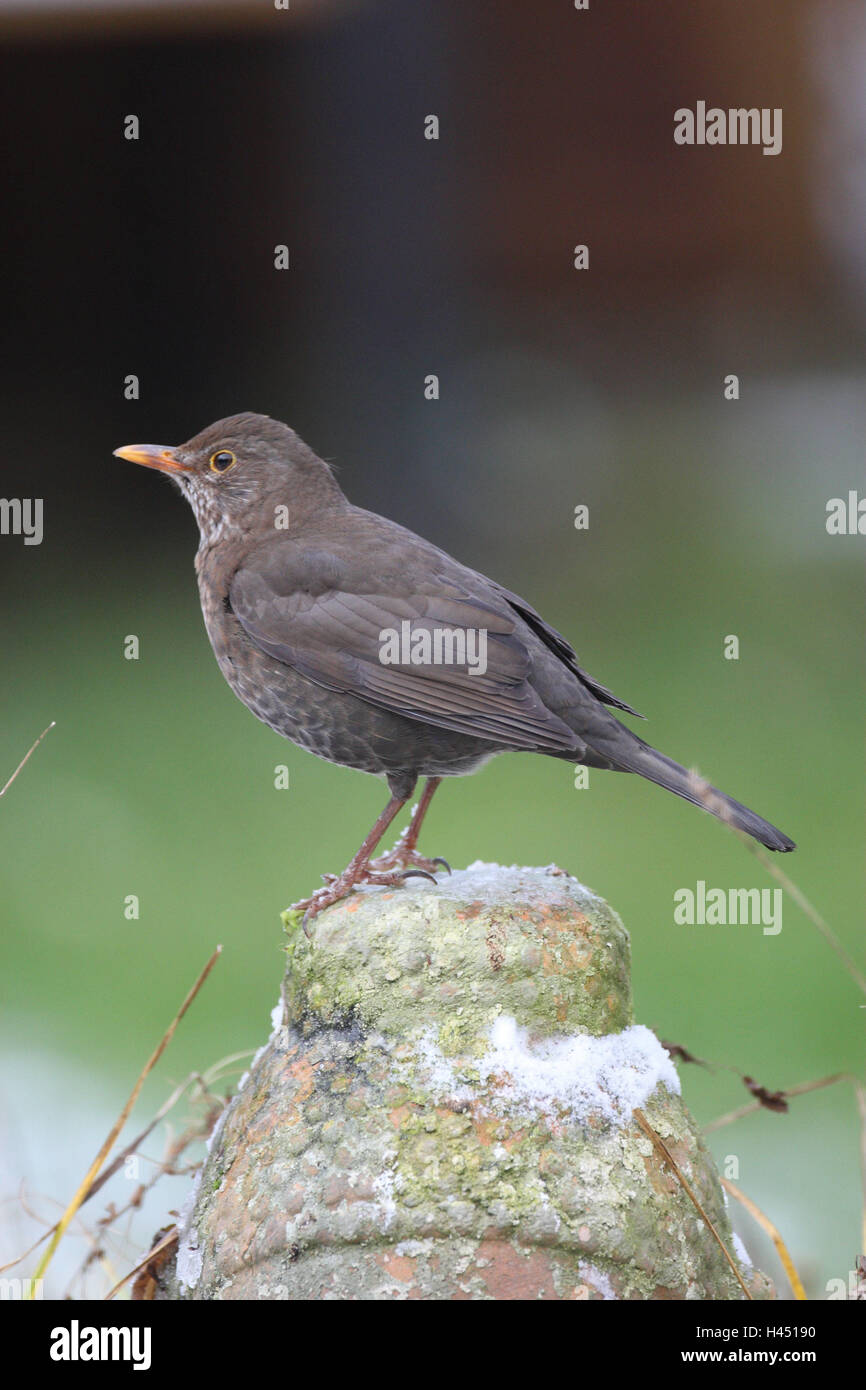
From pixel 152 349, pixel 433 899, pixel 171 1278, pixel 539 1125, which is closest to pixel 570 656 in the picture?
pixel 433 899

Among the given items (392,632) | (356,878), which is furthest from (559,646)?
(356,878)

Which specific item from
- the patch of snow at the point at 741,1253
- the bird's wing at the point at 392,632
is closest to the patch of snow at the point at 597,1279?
the patch of snow at the point at 741,1253

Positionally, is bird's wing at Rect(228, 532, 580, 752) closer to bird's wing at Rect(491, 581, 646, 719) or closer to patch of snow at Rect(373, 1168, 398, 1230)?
bird's wing at Rect(491, 581, 646, 719)

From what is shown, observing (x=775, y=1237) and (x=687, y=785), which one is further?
(x=687, y=785)

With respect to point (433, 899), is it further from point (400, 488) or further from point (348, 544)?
point (400, 488)

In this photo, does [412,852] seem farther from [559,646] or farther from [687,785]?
[687,785]

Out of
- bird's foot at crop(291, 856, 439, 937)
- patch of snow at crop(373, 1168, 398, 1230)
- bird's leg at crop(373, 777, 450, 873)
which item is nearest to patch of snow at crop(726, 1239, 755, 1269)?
patch of snow at crop(373, 1168, 398, 1230)
